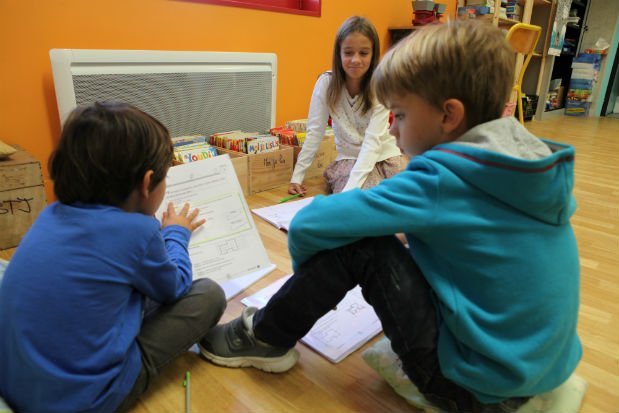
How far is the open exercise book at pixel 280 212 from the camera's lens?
5.08 feet

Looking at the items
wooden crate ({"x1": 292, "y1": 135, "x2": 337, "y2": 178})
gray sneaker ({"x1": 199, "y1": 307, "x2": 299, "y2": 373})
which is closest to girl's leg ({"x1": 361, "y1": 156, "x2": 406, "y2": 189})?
wooden crate ({"x1": 292, "y1": 135, "x2": 337, "y2": 178})

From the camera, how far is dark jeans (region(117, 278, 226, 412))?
0.76 meters

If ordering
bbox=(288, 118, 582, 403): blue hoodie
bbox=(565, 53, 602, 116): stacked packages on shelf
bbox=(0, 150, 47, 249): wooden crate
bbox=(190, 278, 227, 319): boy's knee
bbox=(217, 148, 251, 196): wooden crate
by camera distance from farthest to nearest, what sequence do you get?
bbox=(565, 53, 602, 116): stacked packages on shelf
bbox=(217, 148, 251, 196): wooden crate
bbox=(0, 150, 47, 249): wooden crate
bbox=(190, 278, 227, 319): boy's knee
bbox=(288, 118, 582, 403): blue hoodie

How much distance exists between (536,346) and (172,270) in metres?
0.57

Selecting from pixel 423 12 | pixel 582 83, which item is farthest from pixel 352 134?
pixel 582 83

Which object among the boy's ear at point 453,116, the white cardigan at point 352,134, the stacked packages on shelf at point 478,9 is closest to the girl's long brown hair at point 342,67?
the white cardigan at point 352,134

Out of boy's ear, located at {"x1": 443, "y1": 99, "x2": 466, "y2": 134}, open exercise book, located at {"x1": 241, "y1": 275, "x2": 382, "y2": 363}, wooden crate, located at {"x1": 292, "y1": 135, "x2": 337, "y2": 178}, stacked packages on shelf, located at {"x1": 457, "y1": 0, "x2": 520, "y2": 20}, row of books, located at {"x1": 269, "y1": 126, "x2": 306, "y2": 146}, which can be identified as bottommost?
open exercise book, located at {"x1": 241, "y1": 275, "x2": 382, "y2": 363}

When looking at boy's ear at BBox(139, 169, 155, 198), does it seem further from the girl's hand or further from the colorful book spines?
the girl's hand

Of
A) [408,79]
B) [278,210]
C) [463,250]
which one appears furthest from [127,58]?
[463,250]

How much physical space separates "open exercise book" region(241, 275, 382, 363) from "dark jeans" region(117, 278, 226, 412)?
221mm

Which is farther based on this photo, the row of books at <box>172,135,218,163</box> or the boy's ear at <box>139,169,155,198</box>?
the row of books at <box>172,135,218,163</box>

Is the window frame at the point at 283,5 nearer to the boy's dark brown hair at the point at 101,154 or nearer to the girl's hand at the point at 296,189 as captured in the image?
the girl's hand at the point at 296,189

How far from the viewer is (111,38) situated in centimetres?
167

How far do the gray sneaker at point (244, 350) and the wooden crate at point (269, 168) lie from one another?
103 centimetres
